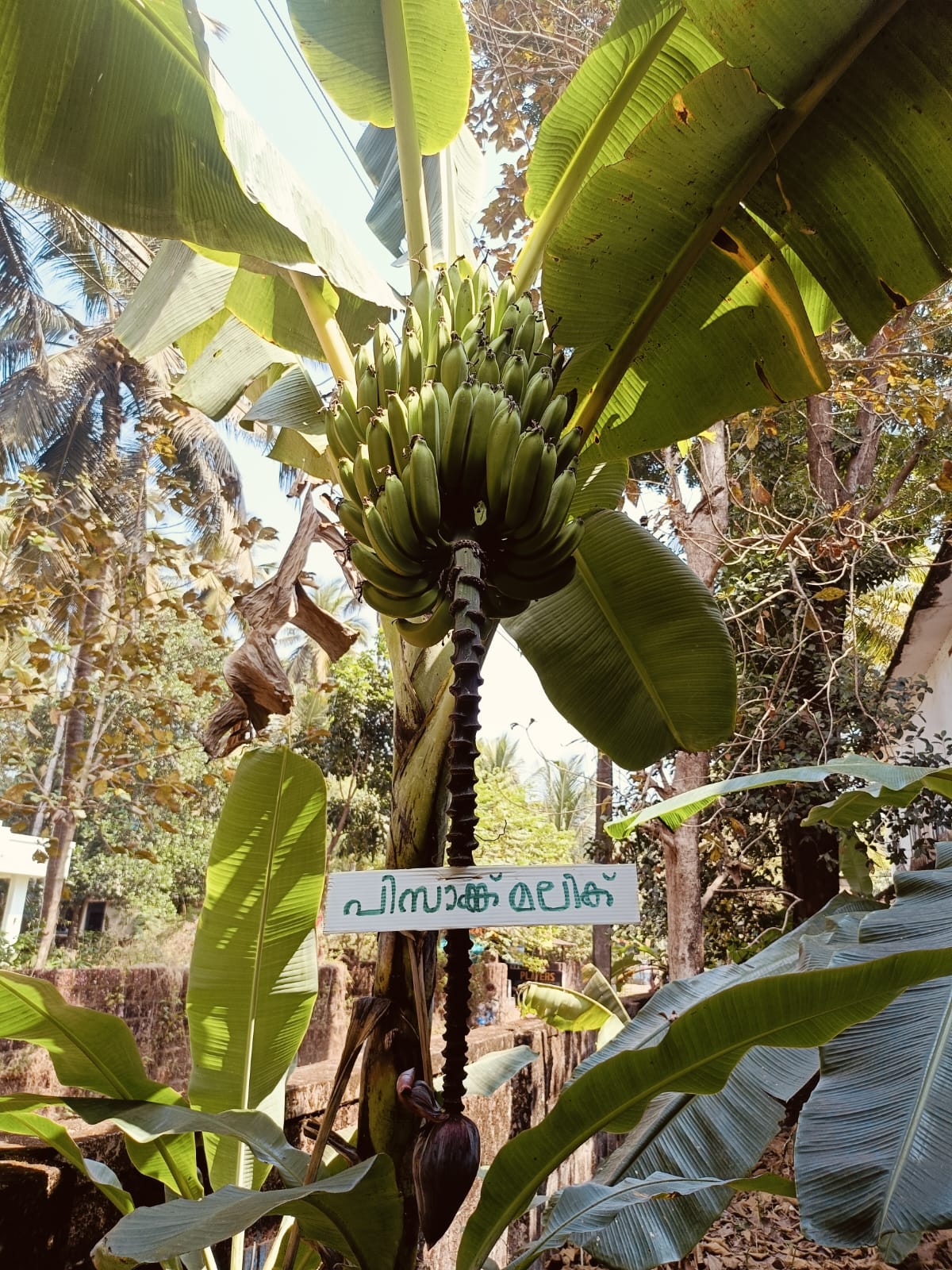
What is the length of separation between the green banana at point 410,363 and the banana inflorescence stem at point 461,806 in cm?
49

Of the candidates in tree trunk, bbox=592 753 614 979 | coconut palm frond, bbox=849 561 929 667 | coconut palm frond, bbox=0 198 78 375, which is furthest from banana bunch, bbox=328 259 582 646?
coconut palm frond, bbox=0 198 78 375

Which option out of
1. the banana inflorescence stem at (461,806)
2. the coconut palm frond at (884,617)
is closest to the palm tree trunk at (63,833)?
the banana inflorescence stem at (461,806)

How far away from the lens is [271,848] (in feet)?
4.81

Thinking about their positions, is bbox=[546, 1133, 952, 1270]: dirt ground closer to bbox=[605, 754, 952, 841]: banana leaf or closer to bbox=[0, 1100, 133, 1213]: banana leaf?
bbox=[605, 754, 952, 841]: banana leaf

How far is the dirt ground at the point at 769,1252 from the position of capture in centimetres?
347

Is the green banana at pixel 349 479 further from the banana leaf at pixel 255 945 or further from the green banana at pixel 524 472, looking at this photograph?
the banana leaf at pixel 255 945

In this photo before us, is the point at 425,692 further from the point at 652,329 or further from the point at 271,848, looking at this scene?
the point at 652,329

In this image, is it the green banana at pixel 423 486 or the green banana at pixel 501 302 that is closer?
the green banana at pixel 423 486

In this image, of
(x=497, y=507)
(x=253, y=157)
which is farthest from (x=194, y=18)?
(x=497, y=507)

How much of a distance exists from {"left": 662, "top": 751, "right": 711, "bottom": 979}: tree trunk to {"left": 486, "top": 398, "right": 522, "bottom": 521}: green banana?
3765 mm

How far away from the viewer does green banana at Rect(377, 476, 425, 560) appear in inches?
46.2

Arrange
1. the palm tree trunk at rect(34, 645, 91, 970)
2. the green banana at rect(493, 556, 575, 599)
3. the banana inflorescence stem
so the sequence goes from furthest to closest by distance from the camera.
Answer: the palm tree trunk at rect(34, 645, 91, 970)
the green banana at rect(493, 556, 575, 599)
the banana inflorescence stem

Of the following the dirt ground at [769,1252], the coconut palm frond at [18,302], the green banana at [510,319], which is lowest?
the dirt ground at [769,1252]

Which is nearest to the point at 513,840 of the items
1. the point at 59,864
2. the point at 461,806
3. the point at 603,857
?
the point at 603,857
